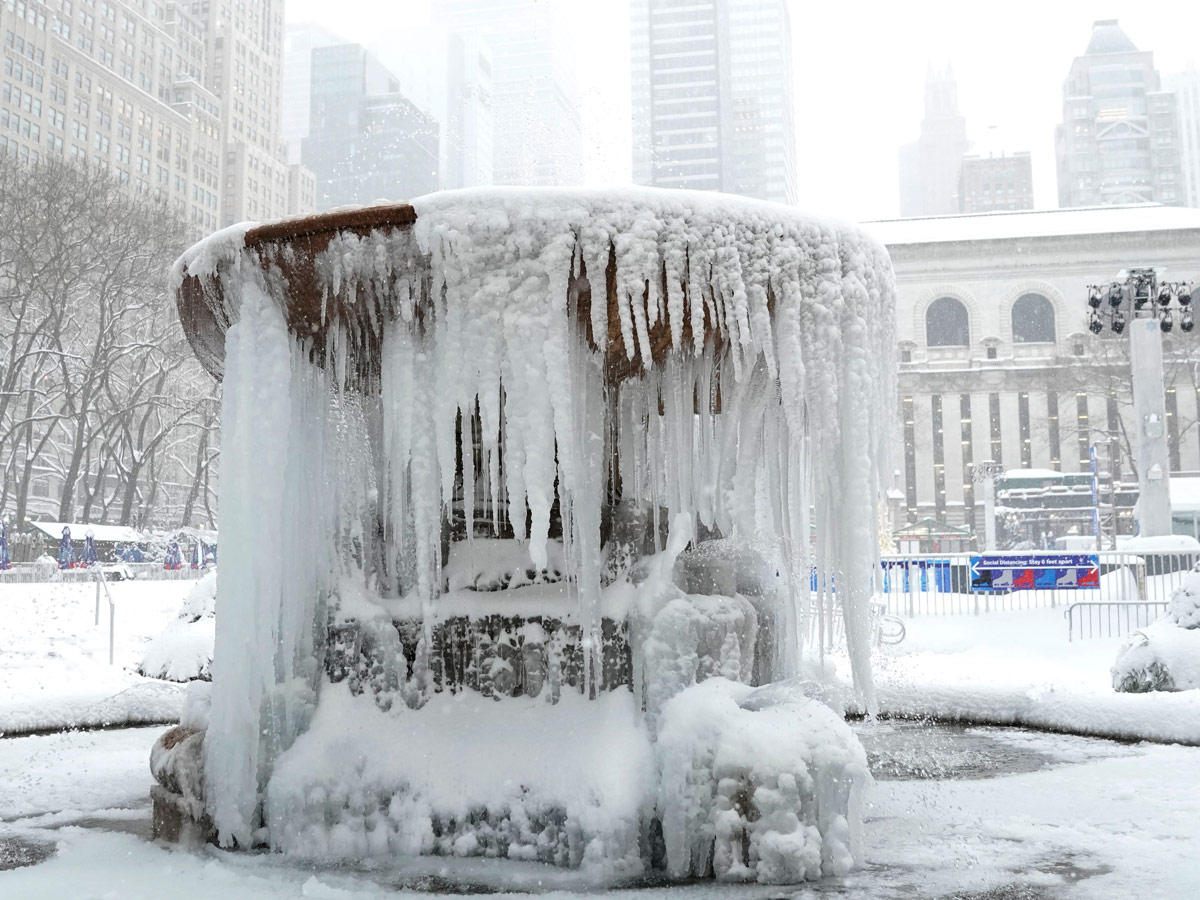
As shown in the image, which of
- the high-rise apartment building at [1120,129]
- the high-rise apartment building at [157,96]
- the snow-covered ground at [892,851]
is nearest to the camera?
the snow-covered ground at [892,851]

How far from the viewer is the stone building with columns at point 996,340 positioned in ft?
A: 197

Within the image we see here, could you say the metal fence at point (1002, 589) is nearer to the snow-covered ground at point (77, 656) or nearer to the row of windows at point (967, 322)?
the snow-covered ground at point (77, 656)

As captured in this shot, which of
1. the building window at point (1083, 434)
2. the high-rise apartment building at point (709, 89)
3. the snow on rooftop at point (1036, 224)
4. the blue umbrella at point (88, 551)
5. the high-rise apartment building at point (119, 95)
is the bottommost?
the blue umbrella at point (88, 551)

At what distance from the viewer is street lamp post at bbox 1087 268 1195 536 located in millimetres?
19938

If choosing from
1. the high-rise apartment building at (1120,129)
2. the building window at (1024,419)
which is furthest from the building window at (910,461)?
the high-rise apartment building at (1120,129)

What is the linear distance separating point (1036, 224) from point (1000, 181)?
132844mm

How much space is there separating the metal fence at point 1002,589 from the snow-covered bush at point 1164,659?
25.9 feet

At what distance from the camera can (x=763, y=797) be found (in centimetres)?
378

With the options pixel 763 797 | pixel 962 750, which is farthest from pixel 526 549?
pixel 962 750

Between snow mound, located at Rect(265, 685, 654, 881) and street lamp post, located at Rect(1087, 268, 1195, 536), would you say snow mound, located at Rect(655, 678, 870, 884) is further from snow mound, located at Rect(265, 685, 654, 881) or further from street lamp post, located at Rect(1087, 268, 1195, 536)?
street lamp post, located at Rect(1087, 268, 1195, 536)

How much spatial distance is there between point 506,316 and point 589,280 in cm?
37

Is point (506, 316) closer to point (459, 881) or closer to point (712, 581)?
point (712, 581)

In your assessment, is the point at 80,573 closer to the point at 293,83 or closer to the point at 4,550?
the point at 4,550

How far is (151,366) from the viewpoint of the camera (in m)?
32.0
